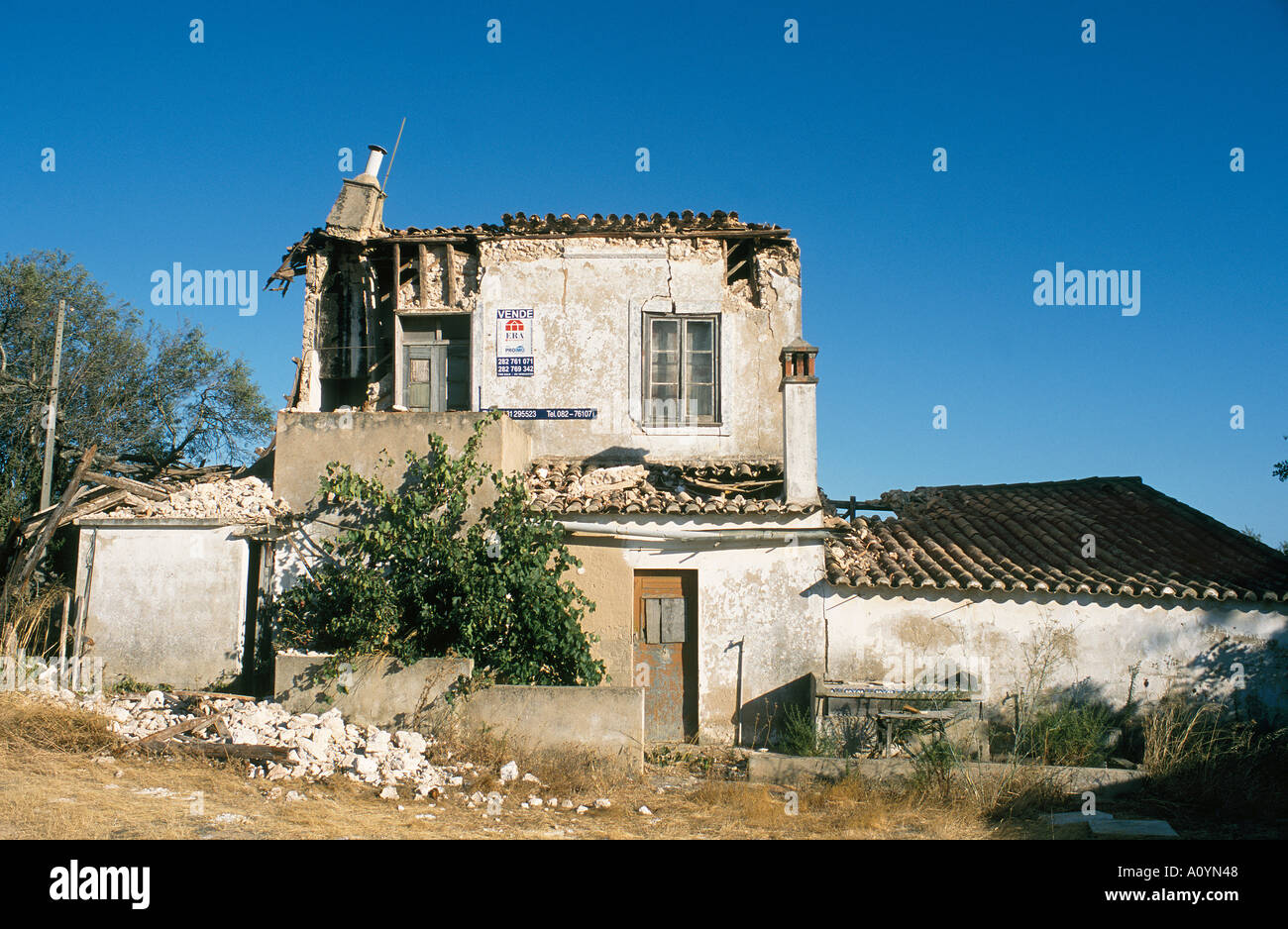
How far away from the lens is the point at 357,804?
8.35 m

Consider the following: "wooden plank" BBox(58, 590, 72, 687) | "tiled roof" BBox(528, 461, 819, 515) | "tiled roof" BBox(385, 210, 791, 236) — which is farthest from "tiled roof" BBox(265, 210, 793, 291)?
"wooden plank" BBox(58, 590, 72, 687)

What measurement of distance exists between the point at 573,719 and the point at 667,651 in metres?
2.46

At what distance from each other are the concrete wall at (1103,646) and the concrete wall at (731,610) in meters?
0.80

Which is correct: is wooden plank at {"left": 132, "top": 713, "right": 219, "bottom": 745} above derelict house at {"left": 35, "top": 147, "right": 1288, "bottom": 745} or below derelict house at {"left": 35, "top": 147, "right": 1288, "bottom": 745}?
below

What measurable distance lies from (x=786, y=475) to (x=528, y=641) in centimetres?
398

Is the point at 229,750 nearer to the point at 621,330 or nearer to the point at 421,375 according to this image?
the point at 421,375

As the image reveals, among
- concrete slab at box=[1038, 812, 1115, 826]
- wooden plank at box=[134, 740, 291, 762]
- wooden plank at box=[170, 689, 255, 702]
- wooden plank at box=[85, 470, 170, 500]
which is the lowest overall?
concrete slab at box=[1038, 812, 1115, 826]

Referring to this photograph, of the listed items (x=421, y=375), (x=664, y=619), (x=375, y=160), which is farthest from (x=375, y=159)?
(x=664, y=619)

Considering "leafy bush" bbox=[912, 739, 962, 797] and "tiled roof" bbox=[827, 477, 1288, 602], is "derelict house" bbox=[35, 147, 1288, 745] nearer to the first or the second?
"tiled roof" bbox=[827, 477, 1288, 602]

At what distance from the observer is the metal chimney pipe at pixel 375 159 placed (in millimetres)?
14672

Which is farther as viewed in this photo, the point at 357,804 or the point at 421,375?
the point at 421,375

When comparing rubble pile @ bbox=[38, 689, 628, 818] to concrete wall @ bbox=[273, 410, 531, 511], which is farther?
concrete wall @ bbox=[273, 410, 531, 511]

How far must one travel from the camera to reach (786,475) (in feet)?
38.4

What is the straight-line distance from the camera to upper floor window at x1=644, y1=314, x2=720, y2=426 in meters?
13.7
